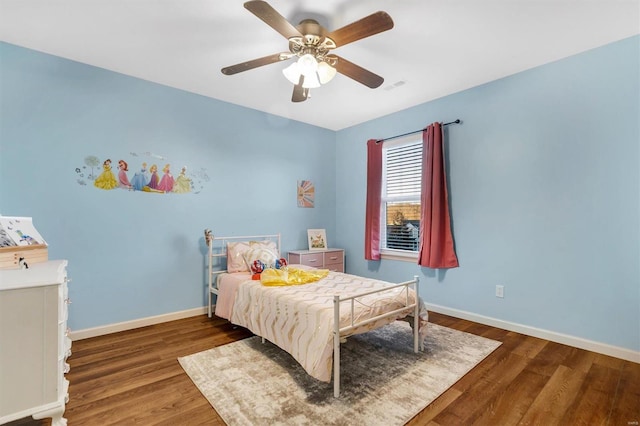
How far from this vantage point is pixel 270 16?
175cm

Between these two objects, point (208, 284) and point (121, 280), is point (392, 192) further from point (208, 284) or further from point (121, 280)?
point (121, 280)

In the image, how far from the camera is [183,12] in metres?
2.17

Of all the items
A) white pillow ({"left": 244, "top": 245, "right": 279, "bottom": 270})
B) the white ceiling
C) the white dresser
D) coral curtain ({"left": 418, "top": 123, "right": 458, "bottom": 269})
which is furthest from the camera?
coral curtain ({"left": 418, "top": 123, "right": 458, "bottom": 269})

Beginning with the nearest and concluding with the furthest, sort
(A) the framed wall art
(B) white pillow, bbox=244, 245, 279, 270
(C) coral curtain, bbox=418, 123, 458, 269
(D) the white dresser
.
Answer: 1. (D) the white dresser
2. (B) white pillow, bbox=244, 245, 279, 270
3. (C) coral curtain, bbox=418, 123, 458, 269
4. (A) the framed wall art

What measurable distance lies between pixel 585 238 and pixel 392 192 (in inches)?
87.5

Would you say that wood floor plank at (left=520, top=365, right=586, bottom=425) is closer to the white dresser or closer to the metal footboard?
the metal footboard

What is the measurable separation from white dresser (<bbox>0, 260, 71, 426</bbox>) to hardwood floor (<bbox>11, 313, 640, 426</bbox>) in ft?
1.51

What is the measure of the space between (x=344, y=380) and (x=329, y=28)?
8.88ft

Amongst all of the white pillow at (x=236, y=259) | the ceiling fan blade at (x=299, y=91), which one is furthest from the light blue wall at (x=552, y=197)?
the white pillow at (x=236, y=259)

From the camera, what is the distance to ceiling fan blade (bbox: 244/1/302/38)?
1.63 metres

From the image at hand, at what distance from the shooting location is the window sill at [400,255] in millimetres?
4031

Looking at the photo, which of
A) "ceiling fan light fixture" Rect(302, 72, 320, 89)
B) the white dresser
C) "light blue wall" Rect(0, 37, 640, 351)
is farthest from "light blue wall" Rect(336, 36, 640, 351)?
the white dresser

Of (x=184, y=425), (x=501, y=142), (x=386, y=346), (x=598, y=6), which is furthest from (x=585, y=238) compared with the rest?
(x=184, y=425)

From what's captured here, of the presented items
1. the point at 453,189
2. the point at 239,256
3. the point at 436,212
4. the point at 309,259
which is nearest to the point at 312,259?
the point at 309,259
